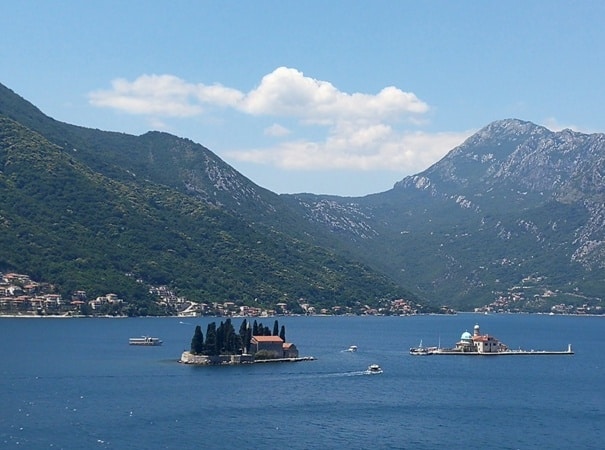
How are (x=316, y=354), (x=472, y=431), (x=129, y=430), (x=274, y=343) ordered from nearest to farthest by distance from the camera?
(x=129, y=430) → (x=472, y=431) → (x=274, y=343) → (x=316, y=354)

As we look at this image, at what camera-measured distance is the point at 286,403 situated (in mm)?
112312

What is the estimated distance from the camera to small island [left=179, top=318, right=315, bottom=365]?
490 ft

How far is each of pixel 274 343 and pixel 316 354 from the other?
1685cm

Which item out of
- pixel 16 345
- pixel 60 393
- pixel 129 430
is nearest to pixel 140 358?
pixel 16 345

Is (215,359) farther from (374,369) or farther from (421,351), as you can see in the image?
(421,351)

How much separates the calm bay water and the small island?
3651 mm

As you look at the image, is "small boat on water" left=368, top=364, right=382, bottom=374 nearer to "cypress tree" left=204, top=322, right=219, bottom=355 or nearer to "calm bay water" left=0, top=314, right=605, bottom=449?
"calm bay water" left=0, top=314, right=605, bottom=449

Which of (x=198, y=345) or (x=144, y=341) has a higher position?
(x=198, y=345)

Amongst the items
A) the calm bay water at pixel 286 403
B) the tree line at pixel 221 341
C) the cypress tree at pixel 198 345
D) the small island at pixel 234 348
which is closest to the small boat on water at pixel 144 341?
the calm bay water at pixel 286 403

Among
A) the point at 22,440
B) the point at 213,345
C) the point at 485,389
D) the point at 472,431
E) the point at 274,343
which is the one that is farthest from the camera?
the point at 274,343

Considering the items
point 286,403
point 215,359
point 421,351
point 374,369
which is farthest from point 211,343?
point 421,351

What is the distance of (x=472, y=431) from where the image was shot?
330ft

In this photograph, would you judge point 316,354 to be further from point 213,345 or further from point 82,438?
point 82,438

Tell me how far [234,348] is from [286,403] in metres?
41.6
